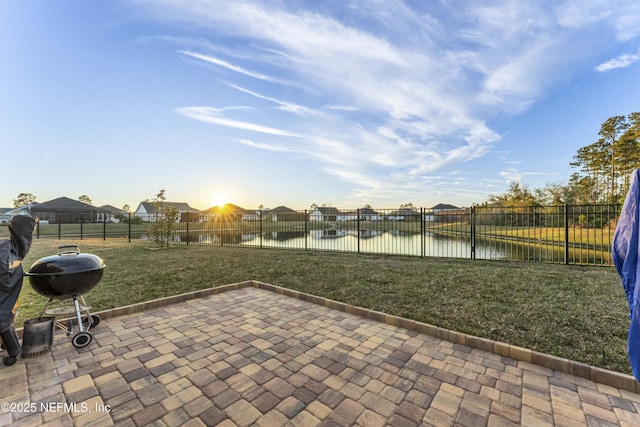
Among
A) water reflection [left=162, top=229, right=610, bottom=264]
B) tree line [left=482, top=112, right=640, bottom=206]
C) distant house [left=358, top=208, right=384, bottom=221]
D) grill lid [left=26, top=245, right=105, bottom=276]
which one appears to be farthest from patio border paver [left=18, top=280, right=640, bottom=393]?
tree line [left=482, top=112, right=640, bottom=206]

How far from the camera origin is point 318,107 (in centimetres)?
910

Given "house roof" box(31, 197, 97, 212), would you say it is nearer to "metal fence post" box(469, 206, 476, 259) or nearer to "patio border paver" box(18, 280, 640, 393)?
"patio border paver" box(18, 280, 640, 393)

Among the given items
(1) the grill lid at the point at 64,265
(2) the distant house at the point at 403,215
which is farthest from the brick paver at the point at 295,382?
(2) the distant house at the point at 403,215

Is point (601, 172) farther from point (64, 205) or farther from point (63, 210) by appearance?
point (64, 205)

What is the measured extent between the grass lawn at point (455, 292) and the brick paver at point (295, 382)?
0.45 meters

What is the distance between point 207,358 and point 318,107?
28.0 feet

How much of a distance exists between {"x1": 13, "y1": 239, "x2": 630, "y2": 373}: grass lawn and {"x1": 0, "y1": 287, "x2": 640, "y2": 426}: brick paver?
1.48 feet

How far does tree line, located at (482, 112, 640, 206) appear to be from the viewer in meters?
17.9

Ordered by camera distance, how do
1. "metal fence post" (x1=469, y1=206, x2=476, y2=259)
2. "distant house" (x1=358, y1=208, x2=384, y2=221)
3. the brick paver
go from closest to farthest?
the brick paver < "metal fence post" (x1=469, y1=206, x2=476, y2=259) < "distant house" (x1=358, y1=208, x2=384, y2=221)

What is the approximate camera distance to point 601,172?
2122 centimetres

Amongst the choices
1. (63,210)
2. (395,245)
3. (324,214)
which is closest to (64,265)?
(324,214)

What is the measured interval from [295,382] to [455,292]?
3102 millimetres

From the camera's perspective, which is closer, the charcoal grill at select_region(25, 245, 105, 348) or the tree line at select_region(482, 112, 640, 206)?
the charcoal grill at select_region(25, 245, 105, 348)

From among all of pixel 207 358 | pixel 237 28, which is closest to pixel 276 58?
pixel 237 28
